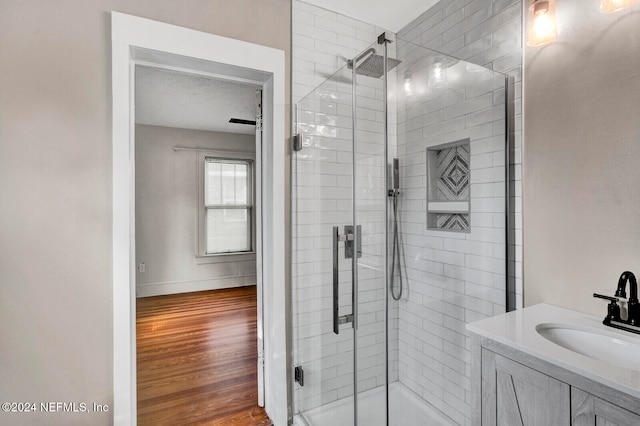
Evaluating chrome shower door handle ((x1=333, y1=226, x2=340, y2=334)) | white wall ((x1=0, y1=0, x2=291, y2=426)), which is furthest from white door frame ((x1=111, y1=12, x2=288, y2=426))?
chrome shower door handle ((x1=333, y1=226, x2=340, y2=334))

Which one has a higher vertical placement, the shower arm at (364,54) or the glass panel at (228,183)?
the shower arm at (364,54)

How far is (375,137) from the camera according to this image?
132 centimetres

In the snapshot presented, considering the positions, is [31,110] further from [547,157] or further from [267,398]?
[547,157]

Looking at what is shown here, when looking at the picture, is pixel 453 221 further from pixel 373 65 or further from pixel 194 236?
pixel 194 236

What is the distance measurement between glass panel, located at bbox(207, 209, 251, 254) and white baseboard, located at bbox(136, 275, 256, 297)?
492mm

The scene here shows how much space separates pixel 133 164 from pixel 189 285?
3.81 meters

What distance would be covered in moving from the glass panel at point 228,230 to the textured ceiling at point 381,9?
3.89 m

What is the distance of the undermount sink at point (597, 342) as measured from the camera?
0.97 meters

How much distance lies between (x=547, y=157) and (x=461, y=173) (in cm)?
35

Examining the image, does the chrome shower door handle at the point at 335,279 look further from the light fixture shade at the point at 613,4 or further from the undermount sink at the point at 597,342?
the light fixture shade at the point at 613,4

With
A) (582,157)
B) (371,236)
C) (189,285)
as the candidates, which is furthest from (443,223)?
(189,285)

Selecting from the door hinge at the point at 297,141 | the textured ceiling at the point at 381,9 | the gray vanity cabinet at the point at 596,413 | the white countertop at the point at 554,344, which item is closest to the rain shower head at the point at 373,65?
the door hinge at the point at 297,141

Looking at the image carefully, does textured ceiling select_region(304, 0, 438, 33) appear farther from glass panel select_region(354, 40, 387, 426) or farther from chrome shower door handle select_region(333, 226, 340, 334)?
chrome shower door handle select_region(333, 226, 340, 334)

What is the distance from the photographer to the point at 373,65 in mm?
1339
